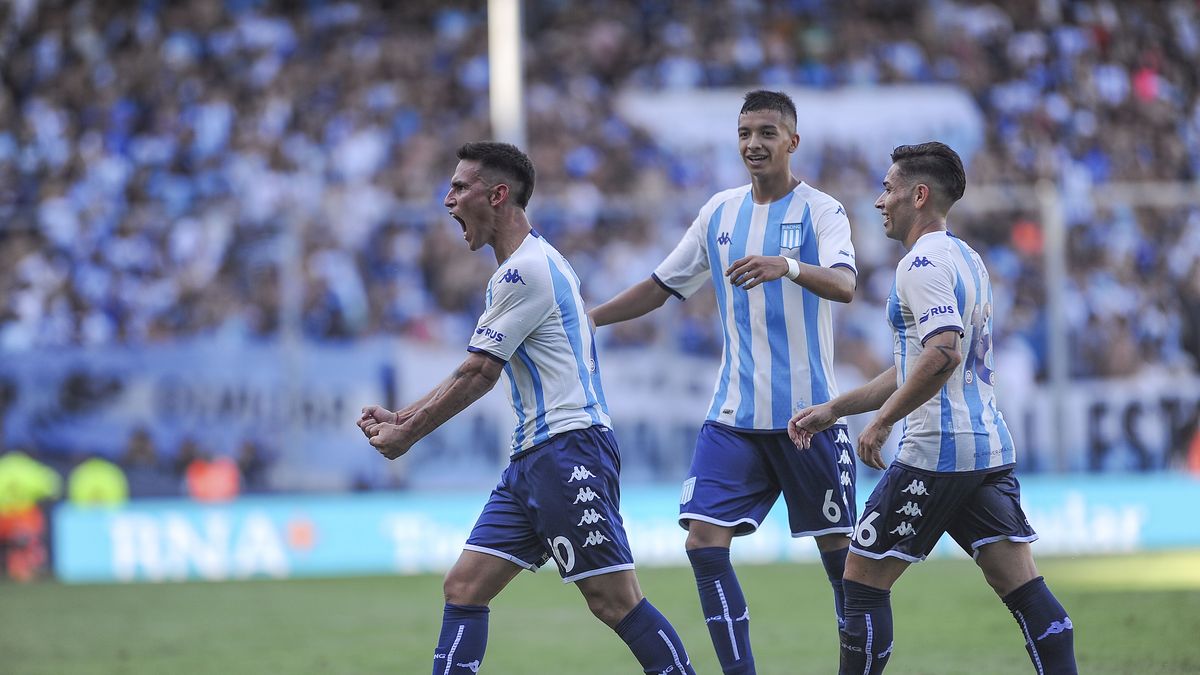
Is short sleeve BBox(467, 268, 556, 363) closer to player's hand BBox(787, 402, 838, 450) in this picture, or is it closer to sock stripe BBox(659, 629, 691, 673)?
player's hand BBox(787, 402, 838, 450)

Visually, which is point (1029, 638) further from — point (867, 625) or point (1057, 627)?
point (867, 625)

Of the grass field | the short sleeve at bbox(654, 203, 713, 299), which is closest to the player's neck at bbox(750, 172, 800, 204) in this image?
the short sleeve at bbox(654, 203, 713, 299)

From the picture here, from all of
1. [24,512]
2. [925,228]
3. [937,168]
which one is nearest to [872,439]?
[925,228]

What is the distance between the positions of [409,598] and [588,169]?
920cm

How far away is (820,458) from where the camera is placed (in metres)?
6.76

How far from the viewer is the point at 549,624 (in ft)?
36.4

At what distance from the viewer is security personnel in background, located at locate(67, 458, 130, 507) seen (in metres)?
15.5

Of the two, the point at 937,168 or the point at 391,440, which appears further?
the point at 937,168

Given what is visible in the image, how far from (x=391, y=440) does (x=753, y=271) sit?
1.53 metres

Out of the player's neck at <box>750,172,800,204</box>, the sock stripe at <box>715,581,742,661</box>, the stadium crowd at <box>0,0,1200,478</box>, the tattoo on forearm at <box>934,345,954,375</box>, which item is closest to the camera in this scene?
→ the tattoo on forearm at <box>934,345,954,375</box>

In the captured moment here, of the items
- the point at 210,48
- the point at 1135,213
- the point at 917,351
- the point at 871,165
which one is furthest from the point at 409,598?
the point at 210,48

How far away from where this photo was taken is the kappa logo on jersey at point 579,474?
6.01 meters

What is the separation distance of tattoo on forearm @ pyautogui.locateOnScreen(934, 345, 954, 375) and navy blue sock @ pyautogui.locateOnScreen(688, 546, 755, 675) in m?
1.36

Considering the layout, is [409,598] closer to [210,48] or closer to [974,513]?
[974,513]
